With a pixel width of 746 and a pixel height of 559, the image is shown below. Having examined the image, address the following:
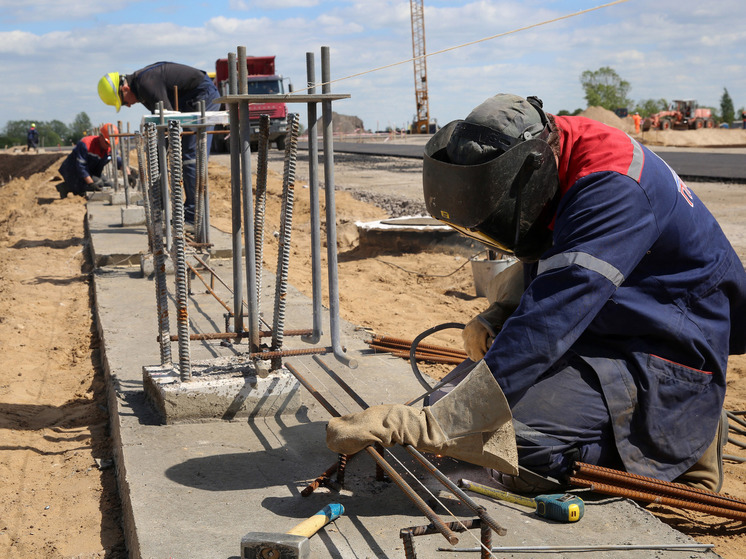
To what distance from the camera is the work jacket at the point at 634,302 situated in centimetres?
252

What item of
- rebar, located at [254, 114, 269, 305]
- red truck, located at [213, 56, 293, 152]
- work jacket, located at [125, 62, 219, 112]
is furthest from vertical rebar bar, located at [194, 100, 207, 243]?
red truck, located at [213, 56, 293, 152]

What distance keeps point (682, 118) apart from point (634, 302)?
4439 cm

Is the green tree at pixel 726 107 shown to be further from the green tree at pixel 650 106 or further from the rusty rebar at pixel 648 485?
the rusty rebar at pixel 648 485

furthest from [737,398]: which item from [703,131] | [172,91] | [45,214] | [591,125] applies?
[703,131]

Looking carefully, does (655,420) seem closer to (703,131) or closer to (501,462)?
(501,462)

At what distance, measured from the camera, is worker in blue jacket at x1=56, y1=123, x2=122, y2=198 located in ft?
49.4

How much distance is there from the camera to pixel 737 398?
4.63 meters

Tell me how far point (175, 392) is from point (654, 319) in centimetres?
206

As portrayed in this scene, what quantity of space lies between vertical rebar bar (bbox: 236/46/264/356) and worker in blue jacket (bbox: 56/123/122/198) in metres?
12.3

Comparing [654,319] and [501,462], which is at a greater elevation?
[654,319]

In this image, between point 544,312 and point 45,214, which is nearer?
point 544,312

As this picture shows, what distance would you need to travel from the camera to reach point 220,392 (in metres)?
3.57

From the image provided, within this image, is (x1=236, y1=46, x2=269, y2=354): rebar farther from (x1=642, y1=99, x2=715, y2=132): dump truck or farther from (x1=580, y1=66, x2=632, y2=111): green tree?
(x1=580, y1=66, x2=632, y2=111): green tree

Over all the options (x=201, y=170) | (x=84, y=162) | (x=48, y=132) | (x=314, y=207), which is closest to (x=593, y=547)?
(x=314, y=207)
